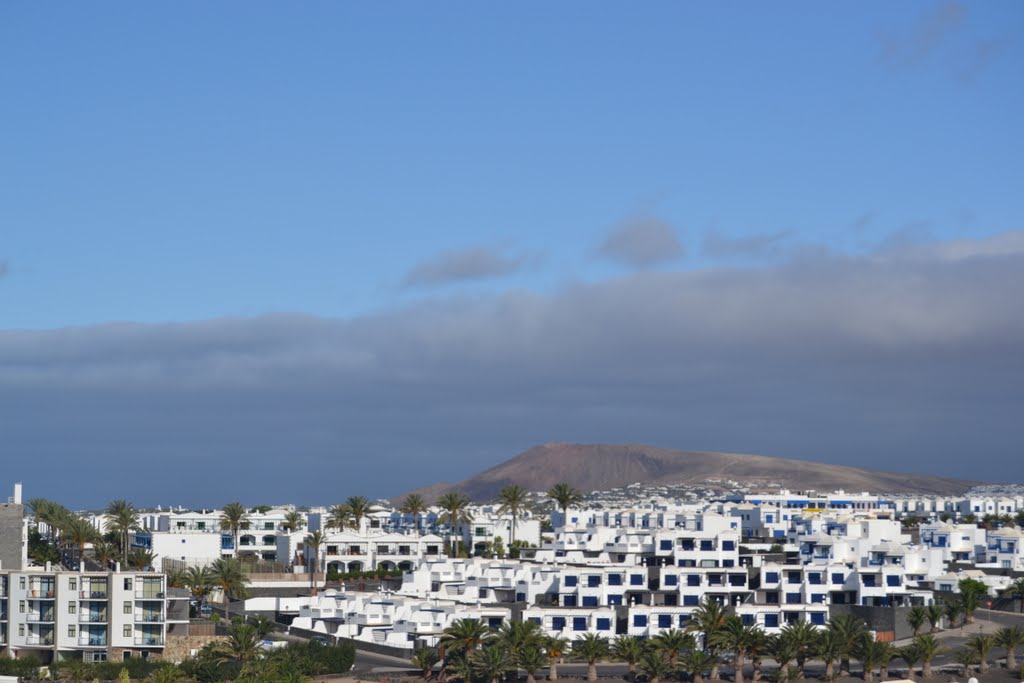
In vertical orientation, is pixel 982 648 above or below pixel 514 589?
below

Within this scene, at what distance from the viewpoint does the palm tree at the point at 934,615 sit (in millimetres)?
112312

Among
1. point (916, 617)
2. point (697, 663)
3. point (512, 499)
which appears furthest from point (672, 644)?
point (512, 499)

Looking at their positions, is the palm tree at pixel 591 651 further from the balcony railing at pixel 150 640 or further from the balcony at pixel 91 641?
the balcony at pixel 91 641

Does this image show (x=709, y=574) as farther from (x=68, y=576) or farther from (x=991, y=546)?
(x=68, y=576)

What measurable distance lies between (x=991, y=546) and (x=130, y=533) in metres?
84.5

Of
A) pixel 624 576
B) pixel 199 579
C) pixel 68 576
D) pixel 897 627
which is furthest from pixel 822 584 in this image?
pixel 68 576

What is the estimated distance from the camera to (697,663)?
95.2 metres

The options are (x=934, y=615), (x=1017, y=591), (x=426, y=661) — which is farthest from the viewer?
(x=1017, y=591)

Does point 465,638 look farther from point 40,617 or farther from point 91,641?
point 40,617

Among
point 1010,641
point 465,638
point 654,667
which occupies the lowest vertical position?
point 654,667

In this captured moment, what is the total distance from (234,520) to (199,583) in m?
37.6

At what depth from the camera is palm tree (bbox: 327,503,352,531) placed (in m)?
168

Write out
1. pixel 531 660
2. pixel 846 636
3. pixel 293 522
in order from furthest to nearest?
pixel 293 522 → pixel 846 636 → pixel 531 660

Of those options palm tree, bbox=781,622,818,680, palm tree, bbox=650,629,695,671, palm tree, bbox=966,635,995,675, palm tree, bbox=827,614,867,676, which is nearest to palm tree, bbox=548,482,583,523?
palm tree, bbox=827,614,867,676
